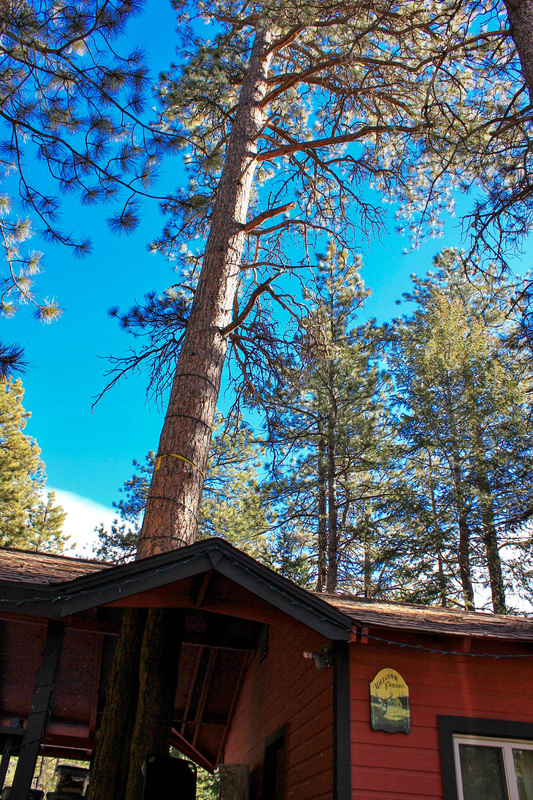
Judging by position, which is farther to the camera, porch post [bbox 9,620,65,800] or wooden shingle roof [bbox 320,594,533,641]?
wooden shingle roof [bbox 320,594,533,641]

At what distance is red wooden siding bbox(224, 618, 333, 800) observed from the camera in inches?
180

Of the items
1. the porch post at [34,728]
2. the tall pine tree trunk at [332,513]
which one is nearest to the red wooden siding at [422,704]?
the porch post at [34,728]

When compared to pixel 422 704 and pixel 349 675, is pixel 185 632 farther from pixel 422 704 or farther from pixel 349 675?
pixel 422 704

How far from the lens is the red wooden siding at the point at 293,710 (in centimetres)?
456

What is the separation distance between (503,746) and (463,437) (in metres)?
10.4

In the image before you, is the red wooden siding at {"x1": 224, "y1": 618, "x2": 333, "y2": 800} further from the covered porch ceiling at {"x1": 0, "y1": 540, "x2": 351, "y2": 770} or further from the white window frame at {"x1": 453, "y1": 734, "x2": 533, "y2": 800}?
the white window frame at {"x1": 453, "y1": 734, "x2": 533, "y2": 800}

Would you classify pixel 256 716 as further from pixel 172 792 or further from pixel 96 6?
pixel 96 6

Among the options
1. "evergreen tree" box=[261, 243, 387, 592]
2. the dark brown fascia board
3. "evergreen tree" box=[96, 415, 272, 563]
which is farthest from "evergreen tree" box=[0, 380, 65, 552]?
the dark brown fascia board

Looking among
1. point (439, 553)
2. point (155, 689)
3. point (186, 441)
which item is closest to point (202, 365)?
point (186, 441)

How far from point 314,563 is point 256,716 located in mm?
7191

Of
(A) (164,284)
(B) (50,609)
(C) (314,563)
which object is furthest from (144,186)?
(C) (314,563)

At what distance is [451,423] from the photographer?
48.3ft

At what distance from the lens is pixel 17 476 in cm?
2558

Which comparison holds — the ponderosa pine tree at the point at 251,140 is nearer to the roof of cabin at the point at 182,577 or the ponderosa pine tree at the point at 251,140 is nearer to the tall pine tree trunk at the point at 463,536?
the roof of cabin at the point at 182,577
